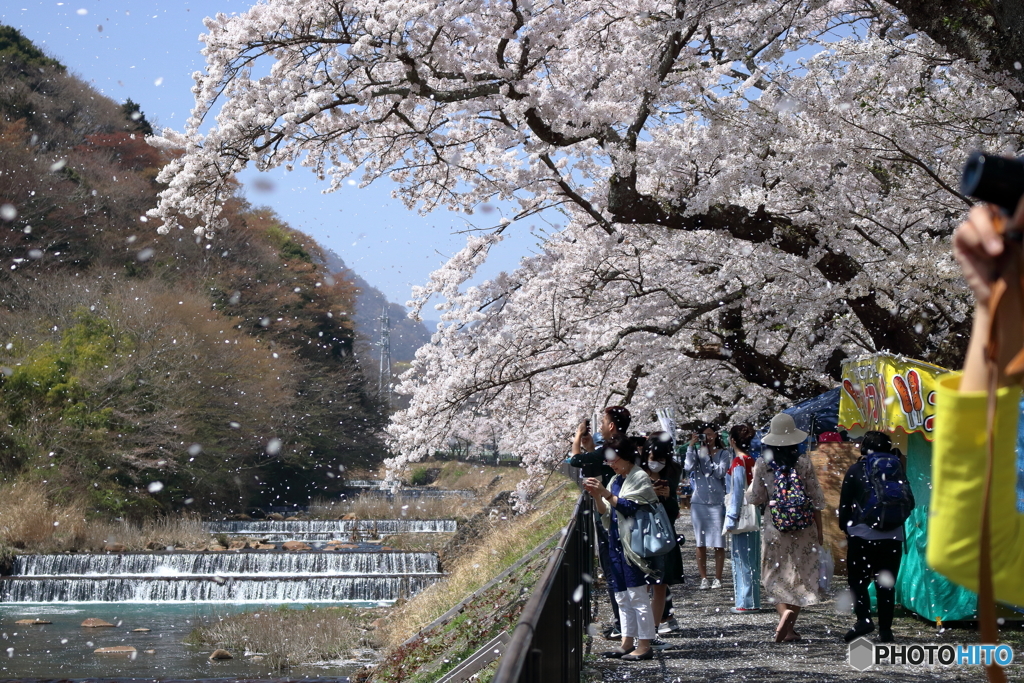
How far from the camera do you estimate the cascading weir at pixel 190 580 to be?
17.6 metres

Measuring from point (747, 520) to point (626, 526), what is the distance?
2098 millimetres

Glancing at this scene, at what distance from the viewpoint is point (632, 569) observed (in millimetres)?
5996

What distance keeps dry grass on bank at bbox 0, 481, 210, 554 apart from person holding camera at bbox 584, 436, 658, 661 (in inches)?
683

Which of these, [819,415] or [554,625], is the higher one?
[819,415]

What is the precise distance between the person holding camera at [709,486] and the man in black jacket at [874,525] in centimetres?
276

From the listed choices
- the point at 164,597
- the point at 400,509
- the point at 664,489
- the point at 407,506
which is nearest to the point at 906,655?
the point at 664,489

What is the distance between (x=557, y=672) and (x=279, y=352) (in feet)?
129

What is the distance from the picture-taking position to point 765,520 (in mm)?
7035

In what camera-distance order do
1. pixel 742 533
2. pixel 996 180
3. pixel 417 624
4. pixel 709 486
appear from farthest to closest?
pixel 417 624 < pixel 709 486 < pixel 742 533 < pixel 996 180

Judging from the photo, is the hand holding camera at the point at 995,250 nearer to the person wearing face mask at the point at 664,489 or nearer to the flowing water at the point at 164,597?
the person wearing face mask at the point at 664,489

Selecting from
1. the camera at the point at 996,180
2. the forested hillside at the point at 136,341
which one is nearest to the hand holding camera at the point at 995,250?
the camera at the point at 996,180

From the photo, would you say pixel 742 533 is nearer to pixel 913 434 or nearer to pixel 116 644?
pixel 913 434

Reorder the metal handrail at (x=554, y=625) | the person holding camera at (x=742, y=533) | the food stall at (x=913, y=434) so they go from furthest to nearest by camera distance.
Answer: the person holding camera at (x=742, y=533)
the food stall at (x=913, y=434)
the metal handrail at (x=554, y=625)

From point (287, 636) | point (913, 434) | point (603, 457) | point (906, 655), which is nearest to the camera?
point (603, 457)
